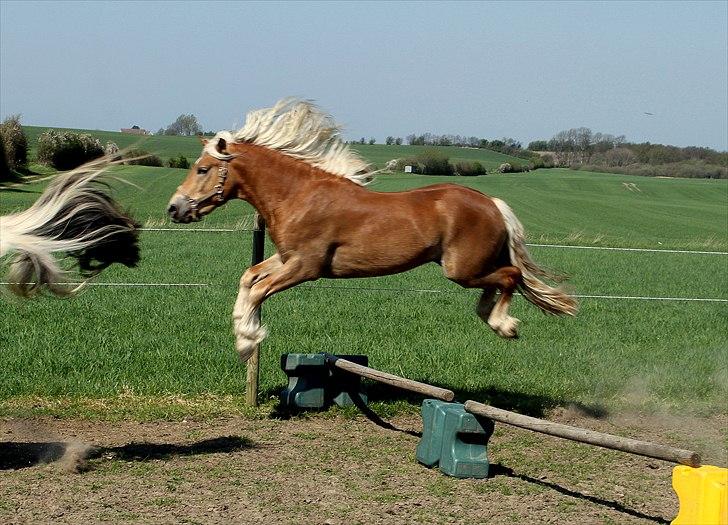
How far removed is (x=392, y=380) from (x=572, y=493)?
5.96ft

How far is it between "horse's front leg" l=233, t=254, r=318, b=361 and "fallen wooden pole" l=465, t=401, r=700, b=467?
1.63 meters

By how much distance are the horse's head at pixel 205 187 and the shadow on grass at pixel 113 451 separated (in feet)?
6.02

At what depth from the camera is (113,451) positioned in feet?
24.0

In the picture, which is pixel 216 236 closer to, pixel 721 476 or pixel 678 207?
pixel 721 476

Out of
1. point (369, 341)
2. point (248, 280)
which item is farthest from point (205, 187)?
point (369, 341)

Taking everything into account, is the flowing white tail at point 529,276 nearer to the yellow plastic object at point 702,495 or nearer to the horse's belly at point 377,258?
the horse's belly at point 377,258

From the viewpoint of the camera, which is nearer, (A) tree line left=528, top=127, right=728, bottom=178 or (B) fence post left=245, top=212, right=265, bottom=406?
(B) fence post left=245, top=212, right=265, bottom=406

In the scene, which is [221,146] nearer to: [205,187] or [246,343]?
[205,187]

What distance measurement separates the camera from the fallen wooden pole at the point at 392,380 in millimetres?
7244

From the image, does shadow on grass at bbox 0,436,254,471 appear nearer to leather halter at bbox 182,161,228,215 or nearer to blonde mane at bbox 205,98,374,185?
leather halter at bbox 182,161,228,215

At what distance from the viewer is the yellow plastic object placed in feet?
15.9

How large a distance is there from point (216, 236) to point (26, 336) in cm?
1682

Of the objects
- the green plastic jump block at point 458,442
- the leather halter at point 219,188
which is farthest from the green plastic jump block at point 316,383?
the leather halter at point 219,188

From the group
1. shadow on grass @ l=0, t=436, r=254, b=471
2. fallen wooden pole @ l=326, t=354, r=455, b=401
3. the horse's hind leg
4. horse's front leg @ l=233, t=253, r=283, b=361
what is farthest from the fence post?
the horse's hind leg
